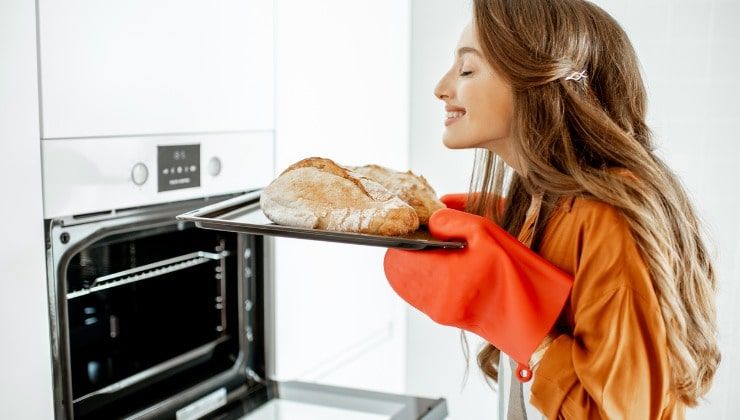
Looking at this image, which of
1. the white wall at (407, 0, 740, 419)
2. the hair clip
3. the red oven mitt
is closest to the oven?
the red oven mitt

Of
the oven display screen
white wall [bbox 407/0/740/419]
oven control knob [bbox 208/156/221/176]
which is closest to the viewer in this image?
the oven display screen

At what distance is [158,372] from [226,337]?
191 mm

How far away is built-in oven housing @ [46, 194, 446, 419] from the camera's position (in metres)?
1.19

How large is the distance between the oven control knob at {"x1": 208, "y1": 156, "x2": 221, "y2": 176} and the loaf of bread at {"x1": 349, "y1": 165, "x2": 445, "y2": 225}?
292mm

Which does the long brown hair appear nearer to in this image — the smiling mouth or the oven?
the smiling mouth

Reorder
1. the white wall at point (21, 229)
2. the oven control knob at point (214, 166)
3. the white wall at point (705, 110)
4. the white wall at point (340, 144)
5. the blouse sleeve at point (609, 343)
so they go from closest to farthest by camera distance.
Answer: the blouse sleeve at point (609, 343) → the white wall at point (21, 229) → the oven control knob at point (214, 166) → the white wall at point (340, 144) → the white wall at point (705, 110)

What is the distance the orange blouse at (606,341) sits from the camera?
90 cm

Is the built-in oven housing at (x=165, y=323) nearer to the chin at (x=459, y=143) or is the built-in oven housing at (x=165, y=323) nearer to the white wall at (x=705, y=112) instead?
the chin at (x=459, y=143)

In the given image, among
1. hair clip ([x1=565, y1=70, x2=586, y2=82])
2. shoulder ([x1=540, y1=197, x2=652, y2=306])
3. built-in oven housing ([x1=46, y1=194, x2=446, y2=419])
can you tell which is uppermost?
hair clip ([x1=565, y1=70, x2=586, y2=82])

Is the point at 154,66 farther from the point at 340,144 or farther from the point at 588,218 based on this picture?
the point at 588,218

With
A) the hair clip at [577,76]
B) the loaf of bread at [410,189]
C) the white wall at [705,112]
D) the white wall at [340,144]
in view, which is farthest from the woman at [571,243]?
the white wall at [705,112]

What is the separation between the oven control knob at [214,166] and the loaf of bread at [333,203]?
284 mm

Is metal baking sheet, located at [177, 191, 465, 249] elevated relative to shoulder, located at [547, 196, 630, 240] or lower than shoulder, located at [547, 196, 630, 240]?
lower

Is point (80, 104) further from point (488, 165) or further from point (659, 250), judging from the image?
point (659, 250)
